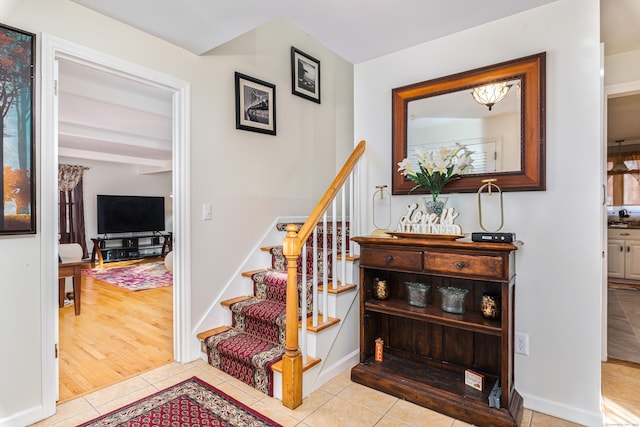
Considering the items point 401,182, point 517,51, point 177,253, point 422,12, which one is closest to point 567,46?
point 517,51

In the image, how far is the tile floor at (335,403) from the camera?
5.94ft

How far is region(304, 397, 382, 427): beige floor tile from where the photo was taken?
180 centimetres

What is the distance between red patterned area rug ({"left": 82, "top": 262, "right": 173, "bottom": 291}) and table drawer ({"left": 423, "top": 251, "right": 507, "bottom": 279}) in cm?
440

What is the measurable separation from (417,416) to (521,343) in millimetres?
734

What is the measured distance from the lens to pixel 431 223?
2053 millimetres

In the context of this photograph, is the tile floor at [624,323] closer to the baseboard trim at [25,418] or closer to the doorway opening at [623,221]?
the doorway opening at [623,221]

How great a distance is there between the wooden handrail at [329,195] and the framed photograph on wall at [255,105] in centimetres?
102

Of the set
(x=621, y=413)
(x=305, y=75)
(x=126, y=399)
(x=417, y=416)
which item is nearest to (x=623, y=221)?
(x=621, y=413)

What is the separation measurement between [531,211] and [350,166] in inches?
45.8

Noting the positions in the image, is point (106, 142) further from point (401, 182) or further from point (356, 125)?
point (401, 182)

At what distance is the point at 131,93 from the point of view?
3643 millimetres

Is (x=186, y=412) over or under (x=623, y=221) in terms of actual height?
under

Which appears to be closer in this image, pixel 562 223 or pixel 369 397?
pixel 562 223

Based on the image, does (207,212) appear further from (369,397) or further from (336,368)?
(369,397)
